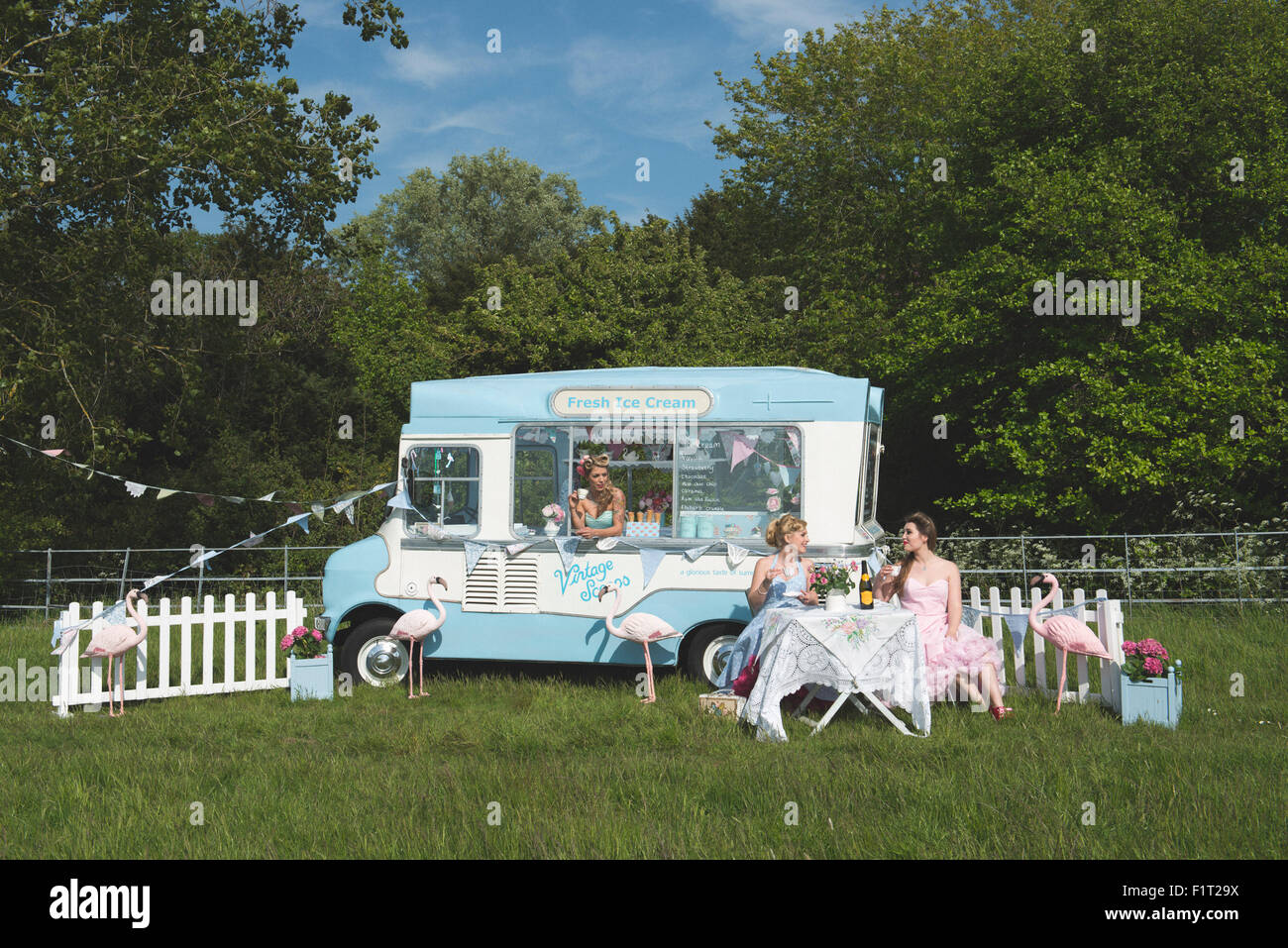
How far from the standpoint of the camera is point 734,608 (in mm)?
9852

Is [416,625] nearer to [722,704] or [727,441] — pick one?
[722,704]

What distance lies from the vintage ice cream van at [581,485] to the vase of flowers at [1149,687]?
2542mm

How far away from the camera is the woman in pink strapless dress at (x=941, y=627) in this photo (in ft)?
27.5

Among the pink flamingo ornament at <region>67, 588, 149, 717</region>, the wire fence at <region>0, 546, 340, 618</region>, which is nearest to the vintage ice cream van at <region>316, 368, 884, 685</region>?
the pink flamingo ornament at <region>67, 588, 149, 717</region>

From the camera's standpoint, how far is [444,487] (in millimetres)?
10594

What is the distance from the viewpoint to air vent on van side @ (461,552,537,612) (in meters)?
10.2

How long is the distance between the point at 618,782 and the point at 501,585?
13.7 ft

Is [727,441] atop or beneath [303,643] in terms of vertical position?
atop

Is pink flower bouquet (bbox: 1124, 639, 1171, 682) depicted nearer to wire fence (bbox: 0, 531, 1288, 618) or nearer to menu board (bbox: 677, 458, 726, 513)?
menu board (bbox: 677, 458, 726, 513)

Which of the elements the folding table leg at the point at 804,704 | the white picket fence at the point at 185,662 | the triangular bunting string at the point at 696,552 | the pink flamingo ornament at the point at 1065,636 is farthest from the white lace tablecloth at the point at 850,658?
the white picket fence at the point at 185,662

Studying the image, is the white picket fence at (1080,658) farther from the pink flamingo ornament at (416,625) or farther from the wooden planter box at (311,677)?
the wooden planter box at (311,677)

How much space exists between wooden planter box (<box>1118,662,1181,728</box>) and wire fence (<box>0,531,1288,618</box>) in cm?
739

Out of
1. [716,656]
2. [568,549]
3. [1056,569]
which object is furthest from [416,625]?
[1056,569]
